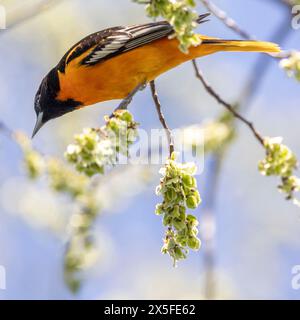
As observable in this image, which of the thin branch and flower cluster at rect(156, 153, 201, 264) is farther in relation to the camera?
the thin branch

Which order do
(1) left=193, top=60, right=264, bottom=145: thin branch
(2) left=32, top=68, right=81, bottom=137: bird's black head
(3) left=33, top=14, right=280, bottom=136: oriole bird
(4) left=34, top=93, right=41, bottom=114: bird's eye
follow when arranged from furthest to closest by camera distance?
(4) left=34, top=93, right=41, bottom=114: bird's eye, (2) left=32, top=68, right=81, bottom=137: bird's black head, (3) left=33, top=14, right=280, bottom=136: oriole bird, (1) left=193, top=60, right=264, bottom=145: thin branch

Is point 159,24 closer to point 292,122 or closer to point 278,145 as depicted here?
point 278,145

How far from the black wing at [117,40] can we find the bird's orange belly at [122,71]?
40mm

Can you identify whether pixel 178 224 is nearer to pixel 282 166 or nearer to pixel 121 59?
pixel 282 166

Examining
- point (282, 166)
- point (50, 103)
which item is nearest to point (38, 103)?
point (50, 103)

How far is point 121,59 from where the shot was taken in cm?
425

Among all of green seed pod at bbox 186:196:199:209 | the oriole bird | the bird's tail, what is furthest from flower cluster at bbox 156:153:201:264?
the oriole bird

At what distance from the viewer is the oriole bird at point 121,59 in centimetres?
404

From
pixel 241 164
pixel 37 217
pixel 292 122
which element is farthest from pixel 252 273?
pixel 37 217

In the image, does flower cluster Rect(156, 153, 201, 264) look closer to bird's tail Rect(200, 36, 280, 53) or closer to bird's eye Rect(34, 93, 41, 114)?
bird's tail Rect(200, 36, 280, 53)

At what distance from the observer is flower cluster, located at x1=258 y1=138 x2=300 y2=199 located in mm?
2822

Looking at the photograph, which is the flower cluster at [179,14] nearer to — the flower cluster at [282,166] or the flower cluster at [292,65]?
the flower cluster at [292,65]

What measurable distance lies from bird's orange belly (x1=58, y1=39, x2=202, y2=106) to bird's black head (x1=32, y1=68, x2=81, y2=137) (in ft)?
0.83
